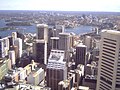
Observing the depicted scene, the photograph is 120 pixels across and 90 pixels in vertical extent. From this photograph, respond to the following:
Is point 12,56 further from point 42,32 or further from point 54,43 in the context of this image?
point 42,32

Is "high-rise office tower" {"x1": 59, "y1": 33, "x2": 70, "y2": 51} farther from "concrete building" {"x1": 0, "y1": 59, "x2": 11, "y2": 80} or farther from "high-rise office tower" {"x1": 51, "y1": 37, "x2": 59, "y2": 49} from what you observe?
"concrete building" {"x1": 0, "y1": 59, "x2": 11, "y2": 80}

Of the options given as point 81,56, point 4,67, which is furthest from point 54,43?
point 4,67

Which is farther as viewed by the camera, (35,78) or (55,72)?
(35,78)

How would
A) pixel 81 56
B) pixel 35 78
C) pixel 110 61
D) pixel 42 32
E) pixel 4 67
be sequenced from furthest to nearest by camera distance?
1. pixel 42 32
2. pixel 81 56
3. pixel 4 67
4. pixel 35 78
5. pixel 110 61

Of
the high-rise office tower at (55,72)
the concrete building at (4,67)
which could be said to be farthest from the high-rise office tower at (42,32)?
the high-rise office tower at (55,72)

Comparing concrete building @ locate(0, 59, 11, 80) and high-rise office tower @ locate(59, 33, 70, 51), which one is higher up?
high-rise office tower @ locate(59, 33, 70, 51)

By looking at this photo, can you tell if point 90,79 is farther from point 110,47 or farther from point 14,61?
point 14,61

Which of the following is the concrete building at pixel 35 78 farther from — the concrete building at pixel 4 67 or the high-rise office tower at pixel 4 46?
the high-rise office tower at pixel 4 46

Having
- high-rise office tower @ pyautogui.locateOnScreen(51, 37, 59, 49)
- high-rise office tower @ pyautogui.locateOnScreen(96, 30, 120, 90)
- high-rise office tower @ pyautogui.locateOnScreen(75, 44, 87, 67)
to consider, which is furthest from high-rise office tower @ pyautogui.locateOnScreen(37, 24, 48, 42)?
high-rise office tower @ pyautogui.locateOnScreen(96, 30, 120, 90)
